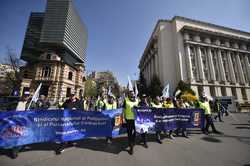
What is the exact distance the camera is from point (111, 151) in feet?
16.0

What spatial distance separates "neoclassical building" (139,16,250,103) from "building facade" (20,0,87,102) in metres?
28.6

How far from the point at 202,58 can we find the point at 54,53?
43.6 m

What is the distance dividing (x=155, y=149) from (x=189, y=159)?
1.26 m

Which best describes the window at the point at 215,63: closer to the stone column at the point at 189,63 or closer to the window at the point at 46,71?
the stone column at the point at 189,63

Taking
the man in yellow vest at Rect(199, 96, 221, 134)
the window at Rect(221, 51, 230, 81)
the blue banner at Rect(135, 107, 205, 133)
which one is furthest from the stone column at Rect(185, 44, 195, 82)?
the blue banner at Rect(135, 107, 205, 133)

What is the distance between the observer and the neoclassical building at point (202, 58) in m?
39.4

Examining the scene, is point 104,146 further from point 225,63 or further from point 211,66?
point 225,63

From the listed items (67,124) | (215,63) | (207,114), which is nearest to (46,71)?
(67,124)

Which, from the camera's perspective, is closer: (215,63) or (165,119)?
(165,119)

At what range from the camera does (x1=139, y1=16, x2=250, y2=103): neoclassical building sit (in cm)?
3944

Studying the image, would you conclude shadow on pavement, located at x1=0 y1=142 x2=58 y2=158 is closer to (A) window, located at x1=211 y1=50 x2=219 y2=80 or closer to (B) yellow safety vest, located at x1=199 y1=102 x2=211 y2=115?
(B) yellow safety vest, located at x1=199 y1=102 x2=211 y2=115

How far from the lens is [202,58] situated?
137 feet

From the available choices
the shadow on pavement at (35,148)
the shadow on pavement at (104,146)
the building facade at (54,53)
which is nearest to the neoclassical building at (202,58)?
the building facade at (54,53)

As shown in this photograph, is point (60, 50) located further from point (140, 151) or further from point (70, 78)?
point (140, 151)
